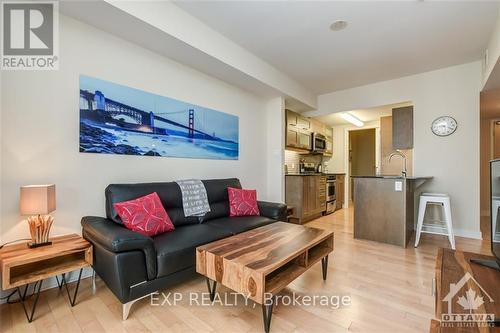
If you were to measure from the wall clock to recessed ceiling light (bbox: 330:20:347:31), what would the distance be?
2.44 m

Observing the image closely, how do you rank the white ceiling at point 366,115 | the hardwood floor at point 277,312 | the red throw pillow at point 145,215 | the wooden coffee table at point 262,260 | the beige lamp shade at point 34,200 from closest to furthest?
the wooden coffee table at point 262,260
the hardwood floor at point 277,312
the beige lamp shade at point 34,200
the red throw pillow at point 145,215
the white ceiling at point 366,115

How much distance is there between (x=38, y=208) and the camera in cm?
164

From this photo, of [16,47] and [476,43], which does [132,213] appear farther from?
[476,43]

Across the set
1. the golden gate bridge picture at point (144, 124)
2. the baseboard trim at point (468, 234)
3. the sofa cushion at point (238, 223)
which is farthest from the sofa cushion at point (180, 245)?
the baseboard trim at point (468, 234)

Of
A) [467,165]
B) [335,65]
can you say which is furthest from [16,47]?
[467,165]

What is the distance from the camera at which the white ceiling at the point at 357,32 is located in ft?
7.58

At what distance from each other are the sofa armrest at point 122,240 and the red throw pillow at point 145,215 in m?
0.17

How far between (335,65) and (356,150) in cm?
549

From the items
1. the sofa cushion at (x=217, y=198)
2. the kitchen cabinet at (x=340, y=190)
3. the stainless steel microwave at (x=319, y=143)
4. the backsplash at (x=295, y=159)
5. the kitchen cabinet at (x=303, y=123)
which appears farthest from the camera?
the kitchen cabinet at (x=340, y=190)

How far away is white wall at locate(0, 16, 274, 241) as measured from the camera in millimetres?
1792

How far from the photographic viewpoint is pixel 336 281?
6.86 feet

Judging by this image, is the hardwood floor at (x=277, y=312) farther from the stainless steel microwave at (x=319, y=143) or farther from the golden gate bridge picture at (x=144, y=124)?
the stainless steel microwave at (x=319, y=143)

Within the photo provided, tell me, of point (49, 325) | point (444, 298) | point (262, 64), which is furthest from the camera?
point (262, 64)

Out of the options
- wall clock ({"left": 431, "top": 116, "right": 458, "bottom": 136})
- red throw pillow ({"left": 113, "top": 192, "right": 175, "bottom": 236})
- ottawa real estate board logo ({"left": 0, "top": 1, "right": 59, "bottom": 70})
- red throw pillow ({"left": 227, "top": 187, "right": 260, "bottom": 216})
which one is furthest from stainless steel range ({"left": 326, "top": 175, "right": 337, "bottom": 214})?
ottawa real estate board logo ({"left": 0, "top": 1, "right": 59, "bottom": 70})
